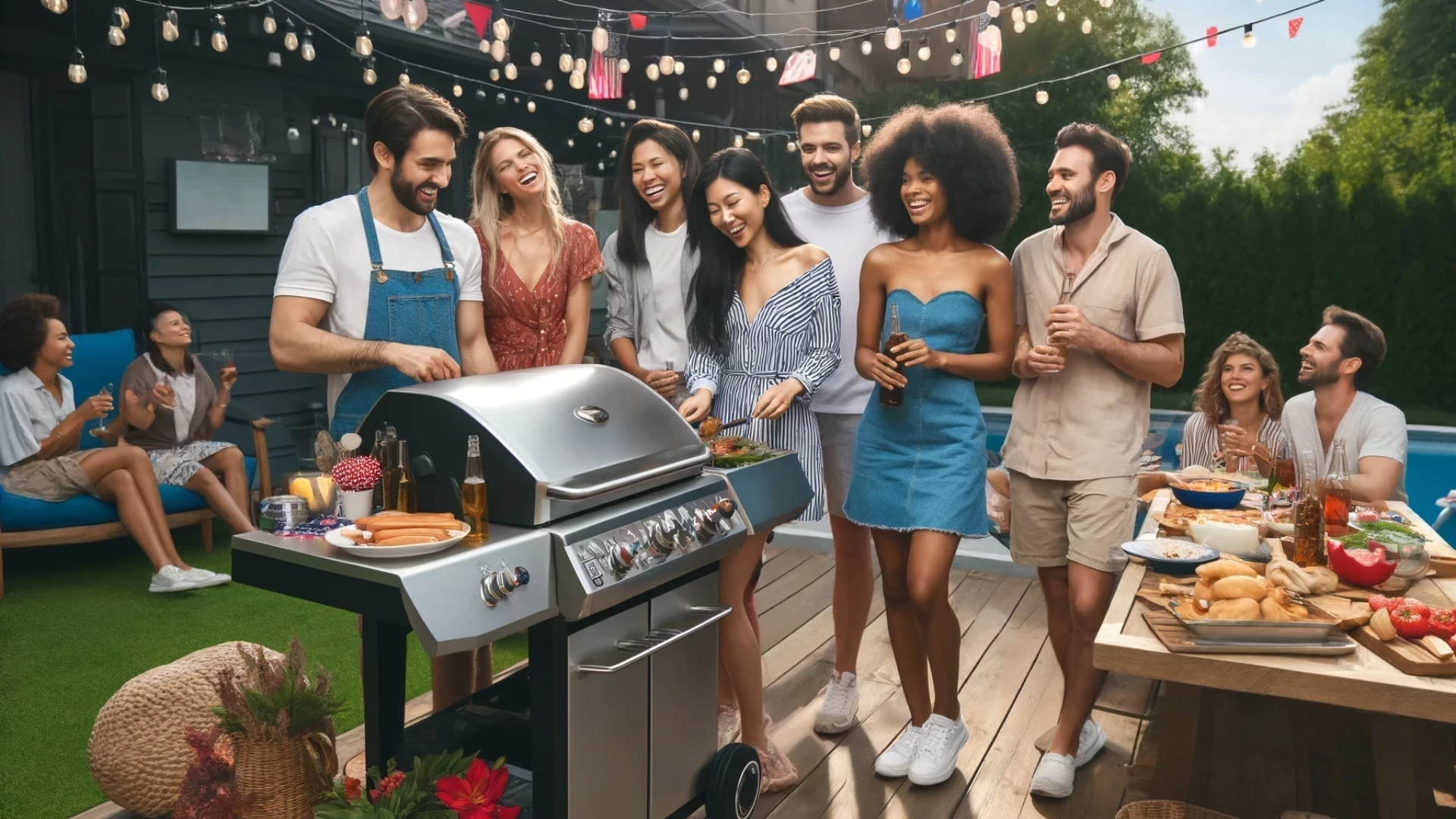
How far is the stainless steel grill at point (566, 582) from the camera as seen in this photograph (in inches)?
73.8

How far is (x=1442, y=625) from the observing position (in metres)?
1.89

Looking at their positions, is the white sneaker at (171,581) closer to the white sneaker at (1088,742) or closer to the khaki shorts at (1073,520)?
the khaki shorts at (1073,520)

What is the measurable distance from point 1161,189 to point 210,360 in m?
10.1

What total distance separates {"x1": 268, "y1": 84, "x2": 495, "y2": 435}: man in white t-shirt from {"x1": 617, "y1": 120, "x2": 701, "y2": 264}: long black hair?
55cm

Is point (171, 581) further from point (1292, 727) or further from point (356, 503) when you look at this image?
point (1292, 727)

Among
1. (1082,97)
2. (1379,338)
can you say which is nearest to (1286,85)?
(1082,97)

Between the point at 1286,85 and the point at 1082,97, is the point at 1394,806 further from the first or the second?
the point at 1286,85

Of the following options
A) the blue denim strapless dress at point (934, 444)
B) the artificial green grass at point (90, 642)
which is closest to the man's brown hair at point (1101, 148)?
the blue denim strapless dress at point (934, 444)

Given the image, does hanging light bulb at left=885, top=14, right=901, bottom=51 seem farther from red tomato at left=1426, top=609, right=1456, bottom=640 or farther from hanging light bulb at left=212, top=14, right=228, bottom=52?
red tomato at left=1426, top=609, right=1456, bottom=640

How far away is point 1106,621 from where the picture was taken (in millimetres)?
2096

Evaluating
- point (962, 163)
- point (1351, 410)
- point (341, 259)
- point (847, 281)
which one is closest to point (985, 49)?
point (1351, 410)

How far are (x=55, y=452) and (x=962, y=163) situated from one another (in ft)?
13.6

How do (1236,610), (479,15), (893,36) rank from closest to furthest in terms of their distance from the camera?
1. (1236,610)
2. (893,36)
3. (479,15)

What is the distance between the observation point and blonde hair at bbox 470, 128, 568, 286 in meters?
2.82
